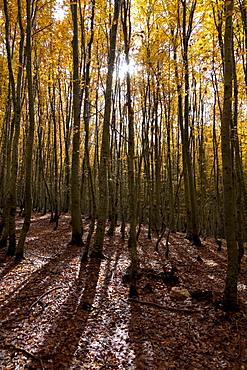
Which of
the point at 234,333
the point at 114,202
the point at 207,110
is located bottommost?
the point at 234,333

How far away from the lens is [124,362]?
10.0 feet

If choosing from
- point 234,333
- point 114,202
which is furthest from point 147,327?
point 114,202

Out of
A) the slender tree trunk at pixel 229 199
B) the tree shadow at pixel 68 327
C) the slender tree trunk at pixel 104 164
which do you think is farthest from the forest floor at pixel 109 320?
the slender tree trunk at pixel 104 164

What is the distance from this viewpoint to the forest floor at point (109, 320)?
313 cm

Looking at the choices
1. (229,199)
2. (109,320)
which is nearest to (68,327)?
(109,320)

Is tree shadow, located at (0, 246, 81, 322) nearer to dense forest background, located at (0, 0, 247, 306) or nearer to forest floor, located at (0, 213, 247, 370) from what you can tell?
forest floor, located at (0, 213, 247, 370)

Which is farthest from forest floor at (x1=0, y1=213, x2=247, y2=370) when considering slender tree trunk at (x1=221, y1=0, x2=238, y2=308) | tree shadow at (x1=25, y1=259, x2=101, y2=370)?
slender tree trunk at (x1=221, y1=0, x2=238, y2=308)

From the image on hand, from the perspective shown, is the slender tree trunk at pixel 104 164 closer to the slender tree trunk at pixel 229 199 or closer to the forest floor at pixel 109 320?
the forest floor at pixel 109 320

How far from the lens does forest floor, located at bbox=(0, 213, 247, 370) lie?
10.3ft

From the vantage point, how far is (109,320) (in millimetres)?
4039

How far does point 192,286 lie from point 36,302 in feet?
11.2

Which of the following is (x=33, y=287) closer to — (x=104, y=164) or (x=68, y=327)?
(x=68, y=327)

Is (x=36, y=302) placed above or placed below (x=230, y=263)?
below

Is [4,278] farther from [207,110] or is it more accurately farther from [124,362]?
[207,110]
